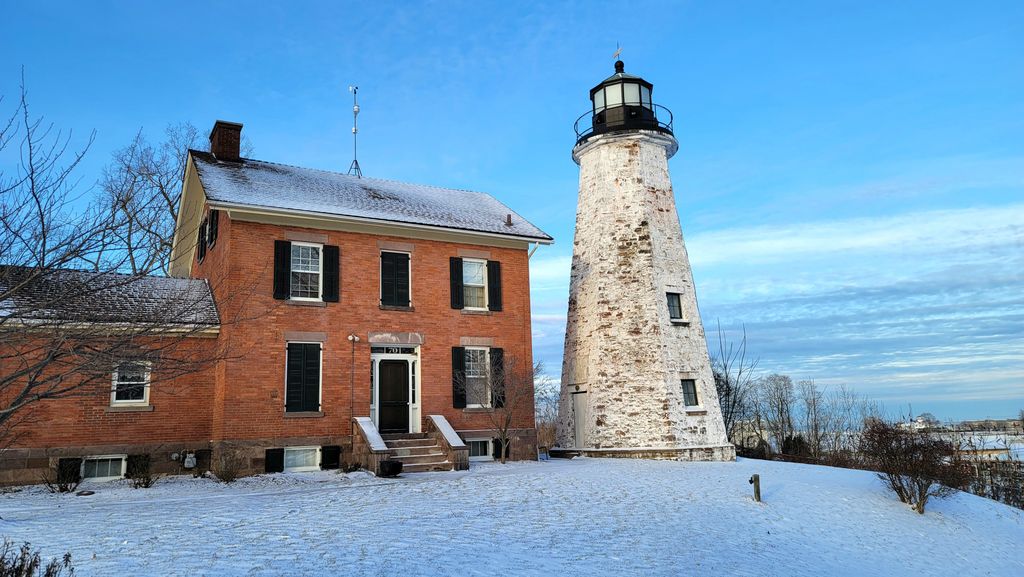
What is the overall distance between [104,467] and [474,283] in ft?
30.5

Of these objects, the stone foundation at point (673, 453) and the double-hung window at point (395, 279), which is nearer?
the double-hung window at point (395, 279)

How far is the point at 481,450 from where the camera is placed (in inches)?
696

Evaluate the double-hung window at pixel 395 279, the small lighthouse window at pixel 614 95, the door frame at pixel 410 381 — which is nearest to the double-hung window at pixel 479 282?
the double-hung window at pixel 395 279

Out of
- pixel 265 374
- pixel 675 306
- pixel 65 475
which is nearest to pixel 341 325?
pixel 265 374

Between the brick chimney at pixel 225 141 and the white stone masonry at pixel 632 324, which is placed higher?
the brick chimney at pixel 225 141

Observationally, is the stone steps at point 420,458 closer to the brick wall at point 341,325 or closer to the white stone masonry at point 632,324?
the brick wall at point 341,325

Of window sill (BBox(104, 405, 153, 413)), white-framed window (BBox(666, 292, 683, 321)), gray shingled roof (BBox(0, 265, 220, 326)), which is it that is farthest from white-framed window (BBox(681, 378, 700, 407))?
gray shingled roof (BBox(0, 265, 220, 326))

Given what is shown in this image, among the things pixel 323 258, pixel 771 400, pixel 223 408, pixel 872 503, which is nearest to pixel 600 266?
pixel 323 258

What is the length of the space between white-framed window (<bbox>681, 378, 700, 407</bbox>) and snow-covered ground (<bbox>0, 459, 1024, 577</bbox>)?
4.65 meters

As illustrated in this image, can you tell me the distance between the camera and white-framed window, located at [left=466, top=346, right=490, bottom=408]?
17578 mm

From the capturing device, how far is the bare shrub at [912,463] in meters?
14.0

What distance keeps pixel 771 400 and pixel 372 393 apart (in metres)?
24.6

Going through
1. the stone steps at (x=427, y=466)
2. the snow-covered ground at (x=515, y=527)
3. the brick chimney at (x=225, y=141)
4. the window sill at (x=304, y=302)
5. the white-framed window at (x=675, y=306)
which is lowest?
the snow-covered ground at (x=515, y=527)

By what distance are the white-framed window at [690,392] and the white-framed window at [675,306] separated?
1878 mm
